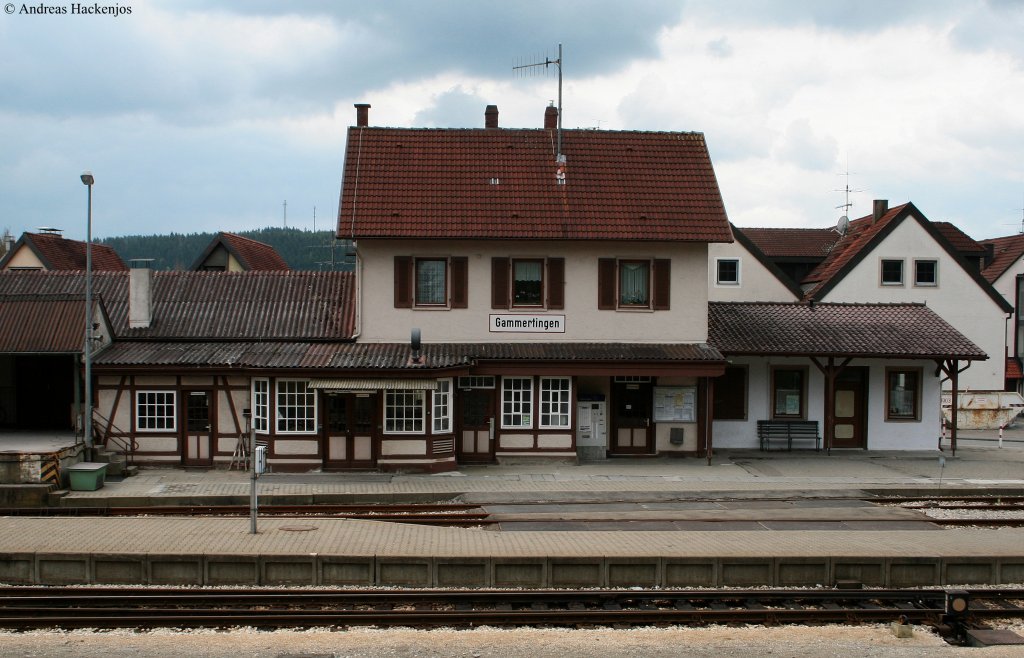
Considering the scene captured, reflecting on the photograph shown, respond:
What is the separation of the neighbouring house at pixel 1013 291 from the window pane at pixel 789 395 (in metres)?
19.1

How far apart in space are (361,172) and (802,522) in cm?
1435

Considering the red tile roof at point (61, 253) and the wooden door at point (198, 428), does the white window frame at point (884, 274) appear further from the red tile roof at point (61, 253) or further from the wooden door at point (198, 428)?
the red tile roof at point (61, 253)

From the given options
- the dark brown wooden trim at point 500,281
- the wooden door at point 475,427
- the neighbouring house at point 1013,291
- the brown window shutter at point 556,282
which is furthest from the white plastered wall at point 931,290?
the wooden door at point 475,427

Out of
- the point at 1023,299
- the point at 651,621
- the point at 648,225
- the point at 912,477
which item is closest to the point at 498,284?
the point at 648,225

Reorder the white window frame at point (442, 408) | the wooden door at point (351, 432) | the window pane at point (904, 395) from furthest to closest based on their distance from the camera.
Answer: the window pane at point (904, 395) → the white window frame at point (442, 408) → the wooden door at point (351, 432)

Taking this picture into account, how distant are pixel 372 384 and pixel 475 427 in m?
3.20

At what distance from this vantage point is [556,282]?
77.3ft

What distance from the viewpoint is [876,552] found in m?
13.9

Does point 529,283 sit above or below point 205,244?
below

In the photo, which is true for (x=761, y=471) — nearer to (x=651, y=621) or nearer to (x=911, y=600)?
(x=911, y=600)

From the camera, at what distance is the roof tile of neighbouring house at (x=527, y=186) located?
2322cm

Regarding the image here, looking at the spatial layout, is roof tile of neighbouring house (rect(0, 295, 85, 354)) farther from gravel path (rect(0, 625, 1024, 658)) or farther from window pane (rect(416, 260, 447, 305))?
gravel path (rect(0, 625, 1024, 658))

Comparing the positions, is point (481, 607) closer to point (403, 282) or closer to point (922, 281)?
point (403, 282)

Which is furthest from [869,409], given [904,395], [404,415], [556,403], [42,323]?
[42,323]
